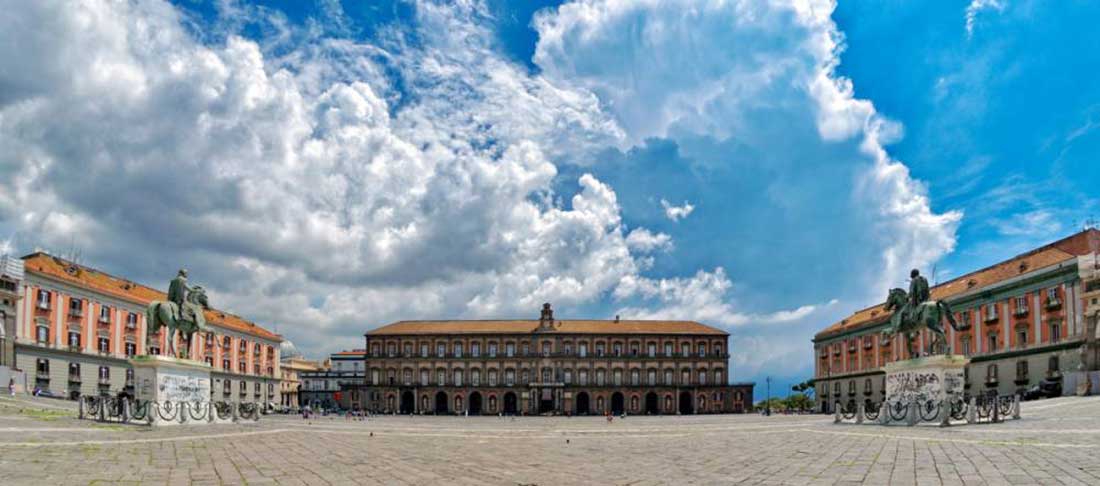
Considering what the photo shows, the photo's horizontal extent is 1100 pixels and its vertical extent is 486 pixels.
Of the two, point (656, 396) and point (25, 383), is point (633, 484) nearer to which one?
point (25, 383)

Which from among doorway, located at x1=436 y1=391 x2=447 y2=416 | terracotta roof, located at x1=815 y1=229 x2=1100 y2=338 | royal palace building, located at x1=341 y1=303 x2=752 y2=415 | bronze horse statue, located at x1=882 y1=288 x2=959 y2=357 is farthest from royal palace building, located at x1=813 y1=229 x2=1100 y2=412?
doorway, located at x1=436 y1=391 x2=447 y2=416

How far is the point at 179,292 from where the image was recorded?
29641 mm

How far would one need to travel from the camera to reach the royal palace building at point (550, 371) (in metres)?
104

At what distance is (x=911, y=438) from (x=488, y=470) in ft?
41.2

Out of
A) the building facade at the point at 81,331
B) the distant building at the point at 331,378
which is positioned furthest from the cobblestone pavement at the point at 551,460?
the distant building at the point at 331,378

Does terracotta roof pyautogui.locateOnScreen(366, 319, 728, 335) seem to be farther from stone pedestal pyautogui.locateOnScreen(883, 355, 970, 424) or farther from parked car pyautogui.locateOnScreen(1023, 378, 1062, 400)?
stone pedestal pyautogui.locateOnScreen(883, 355, 970, 424)

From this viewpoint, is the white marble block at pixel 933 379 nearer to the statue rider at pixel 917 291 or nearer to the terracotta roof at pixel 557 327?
the statue rider at pixel 917 291

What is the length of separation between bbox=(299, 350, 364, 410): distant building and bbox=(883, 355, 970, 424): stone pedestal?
10779cm

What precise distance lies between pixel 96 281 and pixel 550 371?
56.5m

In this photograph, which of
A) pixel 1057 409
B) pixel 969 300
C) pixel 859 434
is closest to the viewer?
pixel 859 434

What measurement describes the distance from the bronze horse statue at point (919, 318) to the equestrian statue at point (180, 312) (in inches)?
1065

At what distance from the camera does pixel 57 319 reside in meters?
58.9

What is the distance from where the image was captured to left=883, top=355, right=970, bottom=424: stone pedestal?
2700cm

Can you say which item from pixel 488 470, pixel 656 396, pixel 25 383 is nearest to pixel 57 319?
pixel 25 383
